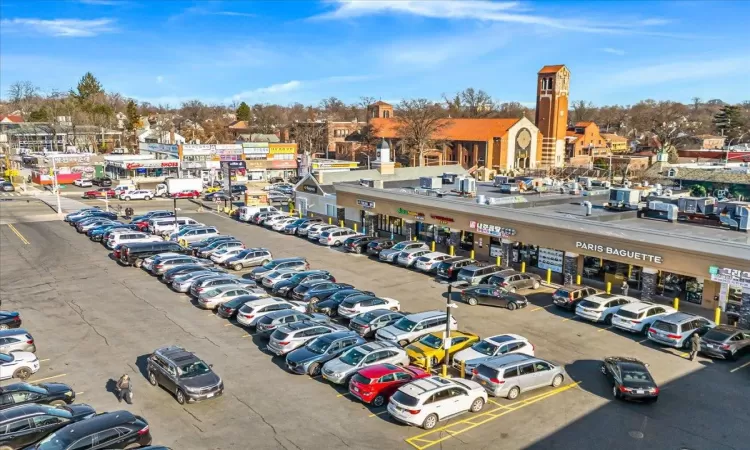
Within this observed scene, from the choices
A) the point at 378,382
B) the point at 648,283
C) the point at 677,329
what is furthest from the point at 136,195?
the point at 677,329

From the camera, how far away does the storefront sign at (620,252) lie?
27523 millimetres

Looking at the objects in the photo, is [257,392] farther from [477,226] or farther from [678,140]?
[678,140]

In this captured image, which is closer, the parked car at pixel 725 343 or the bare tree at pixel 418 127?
the parked car at pixel 725 343

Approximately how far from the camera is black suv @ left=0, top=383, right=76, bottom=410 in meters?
16.1

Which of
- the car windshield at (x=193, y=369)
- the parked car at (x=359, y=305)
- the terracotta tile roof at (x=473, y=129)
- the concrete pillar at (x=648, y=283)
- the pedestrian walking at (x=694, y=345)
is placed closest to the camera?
the car windshield at (x=193, y=369)

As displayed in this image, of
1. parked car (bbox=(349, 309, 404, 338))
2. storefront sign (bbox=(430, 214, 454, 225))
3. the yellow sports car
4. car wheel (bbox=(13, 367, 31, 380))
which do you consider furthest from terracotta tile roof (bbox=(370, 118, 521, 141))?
car wheel (bbox=(13, 367, 31, 380))

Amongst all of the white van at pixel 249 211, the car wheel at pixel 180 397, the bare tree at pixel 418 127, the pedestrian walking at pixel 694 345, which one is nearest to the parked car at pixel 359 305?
the car wheel at pixel 180 397

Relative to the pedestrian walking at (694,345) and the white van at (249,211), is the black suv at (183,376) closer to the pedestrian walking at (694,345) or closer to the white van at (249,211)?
the pedestrian walking at (694,345)

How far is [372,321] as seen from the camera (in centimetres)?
2334

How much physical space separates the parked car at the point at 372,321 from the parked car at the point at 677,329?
10.1 m

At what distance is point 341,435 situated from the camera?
618 inches

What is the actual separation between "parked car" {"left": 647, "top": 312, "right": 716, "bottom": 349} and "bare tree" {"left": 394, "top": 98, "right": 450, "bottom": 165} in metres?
72.9

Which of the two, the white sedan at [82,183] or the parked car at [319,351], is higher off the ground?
the white sedan at [82,183]

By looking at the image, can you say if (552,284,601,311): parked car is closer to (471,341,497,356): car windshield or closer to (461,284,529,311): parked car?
(461,284,529,311): parked car
